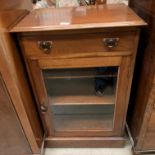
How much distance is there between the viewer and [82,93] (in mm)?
1230

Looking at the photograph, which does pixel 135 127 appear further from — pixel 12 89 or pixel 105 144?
pixel 12 89

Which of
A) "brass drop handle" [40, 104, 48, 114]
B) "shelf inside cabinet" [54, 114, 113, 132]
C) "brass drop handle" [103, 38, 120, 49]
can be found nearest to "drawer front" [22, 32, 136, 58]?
"brass drop handle" [103, 38, 120, 49]

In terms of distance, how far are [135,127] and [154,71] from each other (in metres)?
0.52

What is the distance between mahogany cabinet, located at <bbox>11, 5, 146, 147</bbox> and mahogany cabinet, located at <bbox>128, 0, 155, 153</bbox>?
8 cm

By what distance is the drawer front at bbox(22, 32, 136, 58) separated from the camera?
839 mm

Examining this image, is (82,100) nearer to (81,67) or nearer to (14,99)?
(81,67)

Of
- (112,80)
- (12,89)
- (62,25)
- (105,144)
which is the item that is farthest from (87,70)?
(105,144)

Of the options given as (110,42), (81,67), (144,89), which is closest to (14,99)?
(81,67)

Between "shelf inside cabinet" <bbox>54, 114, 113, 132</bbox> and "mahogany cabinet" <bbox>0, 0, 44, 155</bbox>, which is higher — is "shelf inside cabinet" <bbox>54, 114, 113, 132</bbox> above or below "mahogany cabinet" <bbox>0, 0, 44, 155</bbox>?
below

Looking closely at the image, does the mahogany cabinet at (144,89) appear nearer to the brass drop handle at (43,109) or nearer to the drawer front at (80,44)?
the drawer front at (80,44)

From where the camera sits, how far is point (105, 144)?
130 centimetres

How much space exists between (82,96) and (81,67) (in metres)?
0.32

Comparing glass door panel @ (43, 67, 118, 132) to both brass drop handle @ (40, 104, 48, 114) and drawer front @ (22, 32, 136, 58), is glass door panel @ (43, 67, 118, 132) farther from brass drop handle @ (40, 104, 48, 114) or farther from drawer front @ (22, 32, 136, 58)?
drawer front @ (22, 32, 136, 58)

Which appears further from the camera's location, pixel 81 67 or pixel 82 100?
pixel 82 100
